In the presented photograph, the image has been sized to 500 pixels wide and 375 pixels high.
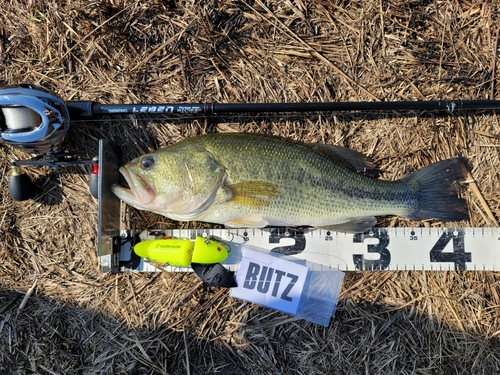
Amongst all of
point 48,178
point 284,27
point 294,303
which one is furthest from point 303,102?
point 48,178

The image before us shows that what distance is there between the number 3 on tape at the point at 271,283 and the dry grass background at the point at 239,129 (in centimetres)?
14

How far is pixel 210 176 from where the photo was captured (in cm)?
290

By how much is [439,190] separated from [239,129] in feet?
6.13

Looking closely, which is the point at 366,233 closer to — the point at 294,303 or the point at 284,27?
the point at 294,303

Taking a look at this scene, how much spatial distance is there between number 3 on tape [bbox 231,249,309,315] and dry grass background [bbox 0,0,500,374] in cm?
14

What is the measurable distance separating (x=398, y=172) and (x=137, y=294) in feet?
8.85

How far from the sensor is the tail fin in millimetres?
3156

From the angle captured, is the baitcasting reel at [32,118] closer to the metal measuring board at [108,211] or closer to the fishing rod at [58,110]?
the fishing rod at [58,110]

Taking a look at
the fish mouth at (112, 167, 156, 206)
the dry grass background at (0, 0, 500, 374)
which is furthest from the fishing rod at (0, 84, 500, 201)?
the fish mouth at (112, 167, 156, 206)

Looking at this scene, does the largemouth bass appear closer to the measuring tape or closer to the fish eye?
the fish eye

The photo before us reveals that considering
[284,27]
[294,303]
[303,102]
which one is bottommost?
[294,303]

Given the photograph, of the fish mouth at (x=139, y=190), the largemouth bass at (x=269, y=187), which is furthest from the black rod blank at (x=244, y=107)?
the fish mouth at (x=139, y=190)

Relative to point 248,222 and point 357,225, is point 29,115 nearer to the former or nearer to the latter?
point 248,222

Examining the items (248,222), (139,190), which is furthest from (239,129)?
(139,190)
